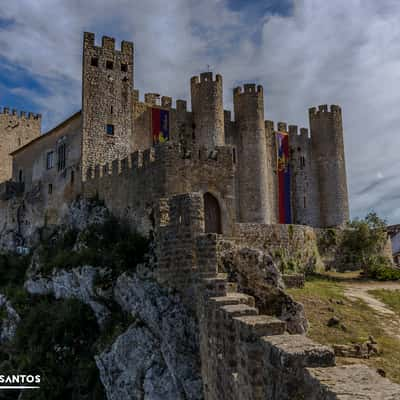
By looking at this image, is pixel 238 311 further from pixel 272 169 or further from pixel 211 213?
pixel 272 169

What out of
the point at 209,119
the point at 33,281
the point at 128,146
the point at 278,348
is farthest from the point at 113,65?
the point at 278,348

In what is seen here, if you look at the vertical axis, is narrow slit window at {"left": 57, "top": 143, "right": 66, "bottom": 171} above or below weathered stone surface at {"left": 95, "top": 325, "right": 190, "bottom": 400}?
above

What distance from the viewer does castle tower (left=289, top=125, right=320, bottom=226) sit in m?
36.4

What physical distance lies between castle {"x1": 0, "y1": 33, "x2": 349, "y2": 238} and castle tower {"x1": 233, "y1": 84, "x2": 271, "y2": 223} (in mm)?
71

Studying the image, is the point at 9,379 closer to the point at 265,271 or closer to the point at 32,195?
the point at 265,271

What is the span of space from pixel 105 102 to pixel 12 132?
2464 cm

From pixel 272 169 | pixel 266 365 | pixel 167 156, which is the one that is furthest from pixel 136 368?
pixel 272 169

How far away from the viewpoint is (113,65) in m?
27.1

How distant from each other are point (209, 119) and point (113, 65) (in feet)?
22.5

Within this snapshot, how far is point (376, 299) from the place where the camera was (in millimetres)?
21219

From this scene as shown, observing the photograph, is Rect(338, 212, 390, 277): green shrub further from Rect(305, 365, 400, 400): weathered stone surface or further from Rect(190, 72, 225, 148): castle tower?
Rect(305, 365, 400, 400): weathered stone surface

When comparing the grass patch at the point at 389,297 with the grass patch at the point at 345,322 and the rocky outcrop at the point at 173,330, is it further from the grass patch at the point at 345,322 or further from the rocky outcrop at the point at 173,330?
the rocky outcrop at the point at 173,330

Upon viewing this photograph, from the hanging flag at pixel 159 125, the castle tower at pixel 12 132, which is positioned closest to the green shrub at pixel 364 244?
the hanging flag at pixel 159 125

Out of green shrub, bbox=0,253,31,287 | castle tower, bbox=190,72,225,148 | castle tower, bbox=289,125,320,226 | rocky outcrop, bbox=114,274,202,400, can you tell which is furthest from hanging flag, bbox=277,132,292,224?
rocky outcrop, bbox=114,274,202,400
